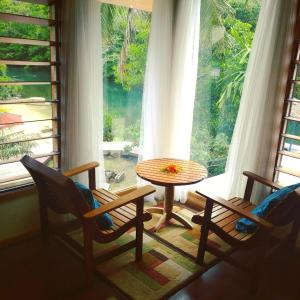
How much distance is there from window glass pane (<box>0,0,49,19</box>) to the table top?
4.98ft

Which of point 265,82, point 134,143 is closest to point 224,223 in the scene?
point 265,82

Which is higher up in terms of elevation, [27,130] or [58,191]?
[27,130]

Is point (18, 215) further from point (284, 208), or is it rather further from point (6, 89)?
point (284, 208)

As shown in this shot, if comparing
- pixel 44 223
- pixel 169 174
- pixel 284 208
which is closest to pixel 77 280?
pixel 44 223

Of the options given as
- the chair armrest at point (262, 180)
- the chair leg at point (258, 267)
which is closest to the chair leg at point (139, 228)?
the chair leg at point (258, 267)

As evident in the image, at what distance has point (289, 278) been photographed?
2.38 m

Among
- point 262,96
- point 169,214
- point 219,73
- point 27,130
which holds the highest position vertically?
point 219,73

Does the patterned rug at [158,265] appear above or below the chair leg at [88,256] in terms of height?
below

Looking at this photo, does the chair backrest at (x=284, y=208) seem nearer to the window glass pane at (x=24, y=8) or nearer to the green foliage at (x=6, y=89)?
the green foliage at (x=6, y=89)

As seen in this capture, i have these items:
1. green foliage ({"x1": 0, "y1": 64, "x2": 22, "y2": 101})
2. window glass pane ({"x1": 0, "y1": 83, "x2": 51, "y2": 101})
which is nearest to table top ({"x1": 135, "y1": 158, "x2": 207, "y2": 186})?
window glass pane ({"x1": 0, "y1": 83, "x2": 51, "y2": 101})

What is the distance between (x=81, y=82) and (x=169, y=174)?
42.8 inches

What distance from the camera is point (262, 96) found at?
2533 mm

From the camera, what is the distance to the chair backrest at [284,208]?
1951 mm

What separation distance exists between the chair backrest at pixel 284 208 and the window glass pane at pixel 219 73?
1292mm
